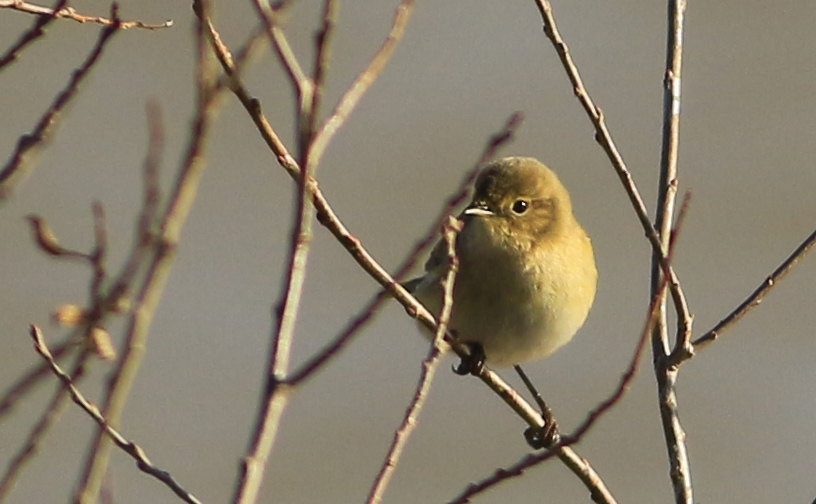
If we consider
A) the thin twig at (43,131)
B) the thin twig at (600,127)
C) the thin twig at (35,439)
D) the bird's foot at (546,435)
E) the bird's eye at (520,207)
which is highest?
the bird's eye at (520,207)

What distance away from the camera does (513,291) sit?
14.4 feet

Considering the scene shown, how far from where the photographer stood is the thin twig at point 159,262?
1.79 metres

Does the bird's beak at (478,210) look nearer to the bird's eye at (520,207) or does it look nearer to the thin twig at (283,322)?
the bird's eye at (520,207)

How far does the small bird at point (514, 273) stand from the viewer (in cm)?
439

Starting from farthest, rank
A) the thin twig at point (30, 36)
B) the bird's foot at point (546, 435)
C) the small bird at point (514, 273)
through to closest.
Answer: the bird's foot at point (546, 435) < the small bird at point (514, 273) < the thin twig at point (30, 36)

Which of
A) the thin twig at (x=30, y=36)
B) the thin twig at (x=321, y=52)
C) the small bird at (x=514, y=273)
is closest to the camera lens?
the thin twig at (x=321, y=52)

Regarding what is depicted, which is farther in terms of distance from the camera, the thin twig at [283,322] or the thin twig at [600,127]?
the thin twig at [600,127]

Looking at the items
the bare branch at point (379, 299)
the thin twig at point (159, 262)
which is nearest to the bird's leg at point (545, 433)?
the bare branch at point (379, 299)

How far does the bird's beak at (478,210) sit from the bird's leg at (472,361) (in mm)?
440

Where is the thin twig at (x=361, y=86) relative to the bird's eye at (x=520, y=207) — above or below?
below

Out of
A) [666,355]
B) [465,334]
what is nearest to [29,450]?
[666,355]

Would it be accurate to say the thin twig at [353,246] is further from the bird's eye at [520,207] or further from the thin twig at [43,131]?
the bird's eye at [520,207]

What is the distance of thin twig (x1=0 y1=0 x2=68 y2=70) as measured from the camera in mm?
2400

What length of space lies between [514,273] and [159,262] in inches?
106
